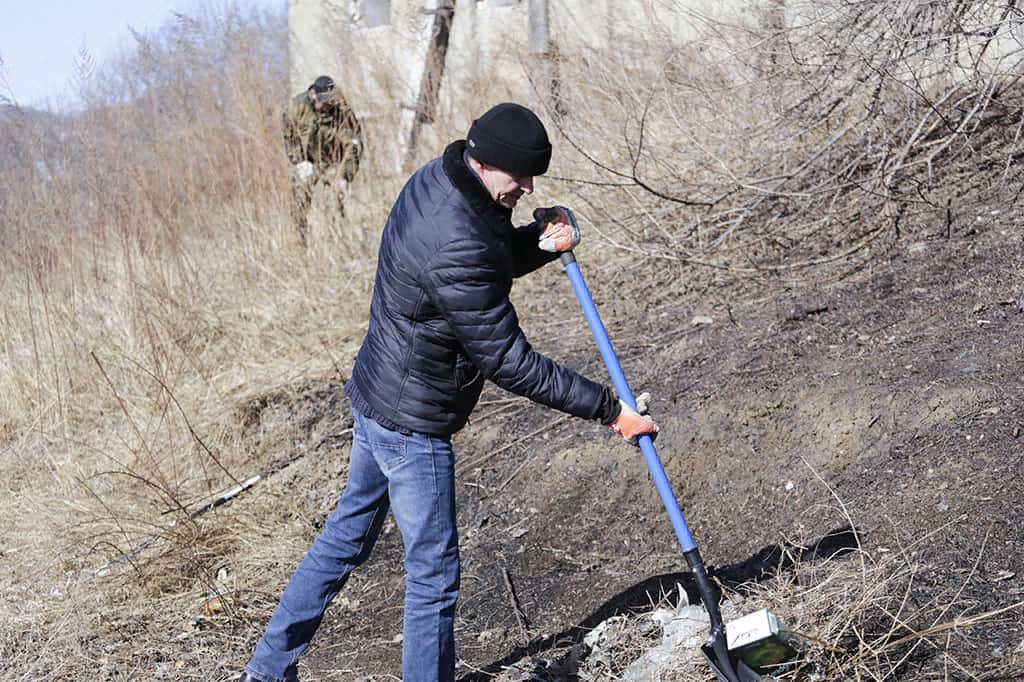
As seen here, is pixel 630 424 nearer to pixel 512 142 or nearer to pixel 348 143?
pixel 512 142

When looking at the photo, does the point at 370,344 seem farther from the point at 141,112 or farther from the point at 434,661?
the point at 141,112

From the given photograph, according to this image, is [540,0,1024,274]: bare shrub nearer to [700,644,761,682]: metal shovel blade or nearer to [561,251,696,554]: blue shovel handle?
[561,251,696,554]: blue shovel handle

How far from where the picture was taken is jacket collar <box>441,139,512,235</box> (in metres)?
2.88

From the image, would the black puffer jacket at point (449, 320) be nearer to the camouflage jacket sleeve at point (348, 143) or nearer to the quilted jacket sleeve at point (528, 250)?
the quilted jacket sleeve at point (528, 250)

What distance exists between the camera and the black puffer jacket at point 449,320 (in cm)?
283

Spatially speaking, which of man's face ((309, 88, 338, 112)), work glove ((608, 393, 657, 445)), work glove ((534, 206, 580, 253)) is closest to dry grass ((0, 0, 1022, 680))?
man's face ((309, 88, 338, 112))

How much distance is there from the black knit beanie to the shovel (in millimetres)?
428

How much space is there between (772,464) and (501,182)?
1.98 meters

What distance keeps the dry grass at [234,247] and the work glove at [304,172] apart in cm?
15

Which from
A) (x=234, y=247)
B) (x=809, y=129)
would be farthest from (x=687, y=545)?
(x=234, y=247)

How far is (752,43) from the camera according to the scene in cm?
600

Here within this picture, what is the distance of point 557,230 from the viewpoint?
319 cm

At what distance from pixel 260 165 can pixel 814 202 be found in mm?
4150

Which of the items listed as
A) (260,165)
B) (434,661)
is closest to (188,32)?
(260,165)
